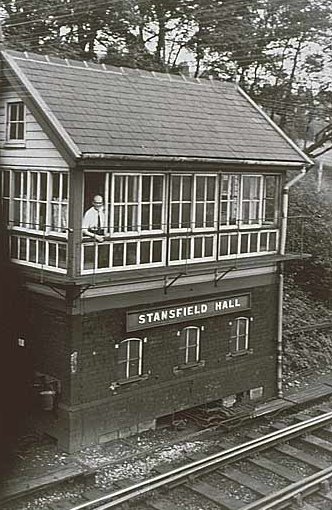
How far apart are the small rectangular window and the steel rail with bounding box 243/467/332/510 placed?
3166 millimetres

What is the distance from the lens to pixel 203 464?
510cm

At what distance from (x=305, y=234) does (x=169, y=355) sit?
409 centimetres

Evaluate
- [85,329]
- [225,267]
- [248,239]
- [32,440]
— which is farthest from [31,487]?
[248,239]

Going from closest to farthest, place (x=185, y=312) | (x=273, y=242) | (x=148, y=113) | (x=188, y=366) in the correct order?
(x=148, y=113) < (x=185, y=312) < (x=188, y=366) < (x=273, y=242)

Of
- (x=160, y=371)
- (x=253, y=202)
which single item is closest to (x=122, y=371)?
(x=160, y=371)

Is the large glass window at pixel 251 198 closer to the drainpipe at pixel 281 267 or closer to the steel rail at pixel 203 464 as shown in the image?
the drainpipe at pixel 281 267

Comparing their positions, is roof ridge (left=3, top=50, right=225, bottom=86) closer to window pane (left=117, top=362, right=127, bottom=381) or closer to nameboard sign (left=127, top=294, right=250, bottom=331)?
nameboard sign (left=127, top=294, right=250, bottom=331)

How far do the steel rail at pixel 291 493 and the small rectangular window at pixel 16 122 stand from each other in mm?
3166

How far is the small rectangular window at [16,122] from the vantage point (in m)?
5.30

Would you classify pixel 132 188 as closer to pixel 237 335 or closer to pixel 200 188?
pixel 200 188

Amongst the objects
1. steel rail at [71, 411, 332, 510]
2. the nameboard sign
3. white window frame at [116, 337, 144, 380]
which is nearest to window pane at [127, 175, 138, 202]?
the nameboard sign

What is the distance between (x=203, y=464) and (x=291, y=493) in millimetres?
714

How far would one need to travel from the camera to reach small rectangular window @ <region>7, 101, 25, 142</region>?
17.4 ft

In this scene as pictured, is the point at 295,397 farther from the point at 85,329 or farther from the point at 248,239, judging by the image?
the point at 85,329
